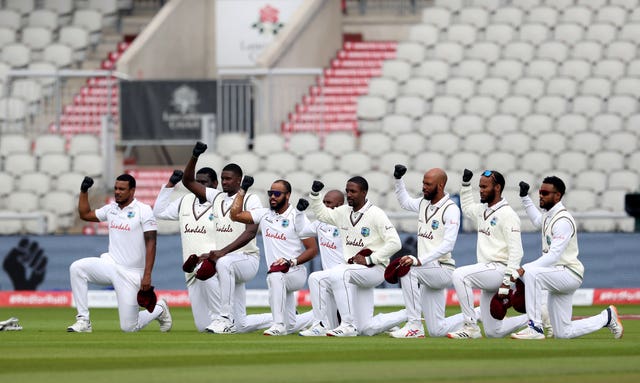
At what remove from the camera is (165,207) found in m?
16.8

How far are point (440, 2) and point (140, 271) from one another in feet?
53.8

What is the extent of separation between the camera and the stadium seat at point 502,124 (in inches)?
1069

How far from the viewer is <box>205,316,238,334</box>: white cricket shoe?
16.3 m

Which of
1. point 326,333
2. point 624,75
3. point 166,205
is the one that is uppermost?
point 624,75

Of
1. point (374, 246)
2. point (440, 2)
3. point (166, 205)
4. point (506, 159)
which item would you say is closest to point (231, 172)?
point (166, 205)

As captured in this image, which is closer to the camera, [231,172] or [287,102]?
[231,172]

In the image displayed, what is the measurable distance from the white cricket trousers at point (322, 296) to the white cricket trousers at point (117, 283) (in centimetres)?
201

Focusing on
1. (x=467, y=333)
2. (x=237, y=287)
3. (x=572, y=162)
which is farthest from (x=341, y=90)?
(x=467, y=333)

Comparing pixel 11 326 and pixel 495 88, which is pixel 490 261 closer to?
pixel 11 326

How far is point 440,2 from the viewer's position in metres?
31.4

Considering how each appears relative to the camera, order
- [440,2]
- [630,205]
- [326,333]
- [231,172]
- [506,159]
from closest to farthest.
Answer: [326,333], [231,172], [630,205], [506,159], [440,2]

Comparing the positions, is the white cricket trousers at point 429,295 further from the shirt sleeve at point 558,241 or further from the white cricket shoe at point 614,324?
the white cricket shoe at point 614,324

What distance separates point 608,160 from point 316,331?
12.1 meters

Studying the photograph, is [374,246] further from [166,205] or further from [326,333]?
[166,205]
